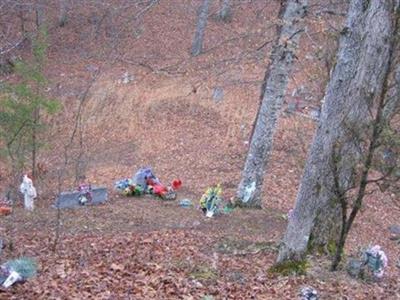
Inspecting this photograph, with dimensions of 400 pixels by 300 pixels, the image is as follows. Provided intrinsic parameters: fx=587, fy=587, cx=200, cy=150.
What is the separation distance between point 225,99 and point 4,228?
38.4ft

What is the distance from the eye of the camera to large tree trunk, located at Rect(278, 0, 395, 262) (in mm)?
6066

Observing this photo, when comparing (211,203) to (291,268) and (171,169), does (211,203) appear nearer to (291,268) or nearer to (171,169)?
(291,268)

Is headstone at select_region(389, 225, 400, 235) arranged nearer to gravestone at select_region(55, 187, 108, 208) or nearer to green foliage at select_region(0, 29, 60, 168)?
gravestone at select_region(55, 187, 108, 208)

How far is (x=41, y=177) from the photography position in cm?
1480

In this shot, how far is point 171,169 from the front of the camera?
1582 centimetres

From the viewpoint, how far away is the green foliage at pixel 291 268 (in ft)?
21.5

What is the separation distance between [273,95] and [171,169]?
5631 mm

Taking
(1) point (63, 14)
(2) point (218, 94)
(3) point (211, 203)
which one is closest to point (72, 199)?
(3) point (211, 203)

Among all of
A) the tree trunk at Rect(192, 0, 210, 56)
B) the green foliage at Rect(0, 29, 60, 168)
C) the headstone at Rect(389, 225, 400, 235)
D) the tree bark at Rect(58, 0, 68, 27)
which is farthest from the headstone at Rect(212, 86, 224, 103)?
the tree bark at Rect(58, 0, 68, 27)

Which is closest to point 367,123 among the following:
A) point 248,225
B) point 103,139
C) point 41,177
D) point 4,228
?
point 248,225

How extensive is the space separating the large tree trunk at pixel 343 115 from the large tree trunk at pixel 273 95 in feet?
11.8

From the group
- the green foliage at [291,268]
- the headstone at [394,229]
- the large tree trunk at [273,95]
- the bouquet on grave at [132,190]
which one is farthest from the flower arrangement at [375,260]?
the bouquet on grave at [132,190]

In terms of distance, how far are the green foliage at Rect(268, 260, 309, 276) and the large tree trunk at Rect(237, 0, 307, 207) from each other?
180 inches

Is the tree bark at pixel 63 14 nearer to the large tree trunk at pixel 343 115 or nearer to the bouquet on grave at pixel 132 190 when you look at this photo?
the bouquet on grave at pixel 132 190
